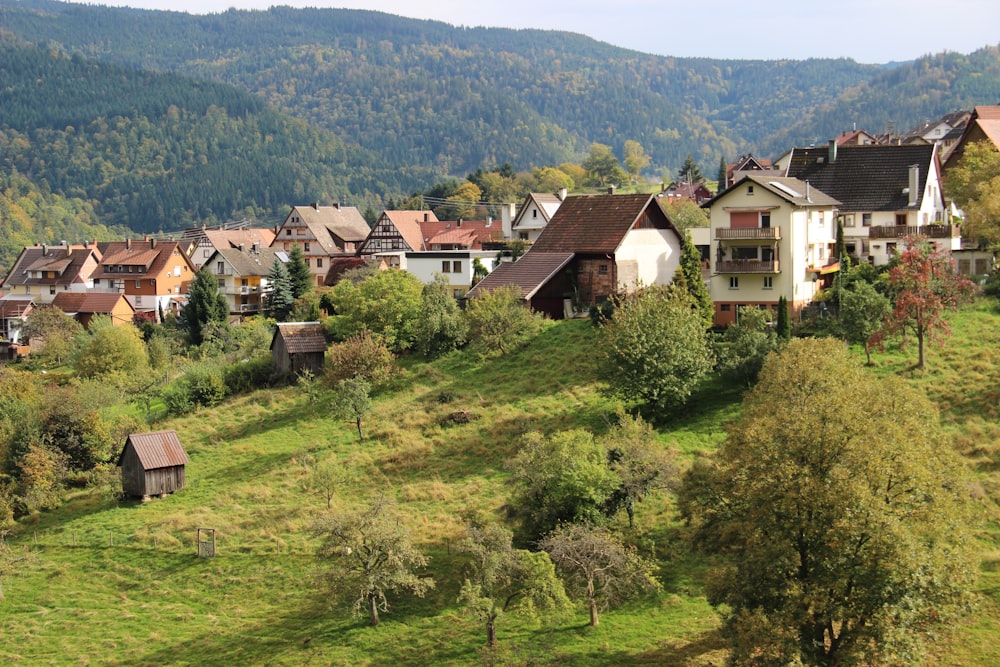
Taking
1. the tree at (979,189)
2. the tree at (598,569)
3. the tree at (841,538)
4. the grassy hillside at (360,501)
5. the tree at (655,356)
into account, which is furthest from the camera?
the tree at (979,189)

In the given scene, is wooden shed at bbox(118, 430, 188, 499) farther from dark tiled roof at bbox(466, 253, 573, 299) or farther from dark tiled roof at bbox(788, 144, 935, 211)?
dark tiled roof at bbox(788, 144, 935, 211)

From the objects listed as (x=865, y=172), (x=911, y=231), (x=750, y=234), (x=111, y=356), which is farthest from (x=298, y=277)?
(x=911, y=231)

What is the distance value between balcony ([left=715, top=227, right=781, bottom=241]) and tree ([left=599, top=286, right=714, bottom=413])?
8.48 meters

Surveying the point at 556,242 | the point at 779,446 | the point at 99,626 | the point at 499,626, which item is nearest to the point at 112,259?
the point at 556,242

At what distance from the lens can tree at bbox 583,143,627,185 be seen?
432ft

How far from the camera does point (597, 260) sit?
50.3 metres

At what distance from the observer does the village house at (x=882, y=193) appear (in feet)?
167

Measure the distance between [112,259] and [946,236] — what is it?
68.8m

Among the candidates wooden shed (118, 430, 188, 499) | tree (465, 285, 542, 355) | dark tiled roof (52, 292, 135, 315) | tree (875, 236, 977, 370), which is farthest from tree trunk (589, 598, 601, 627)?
dark tiled roof (52, 292, 135, 315)

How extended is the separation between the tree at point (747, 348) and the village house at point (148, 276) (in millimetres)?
58881

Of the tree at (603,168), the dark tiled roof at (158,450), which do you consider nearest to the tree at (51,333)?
the dark tiled roof at (158,450)

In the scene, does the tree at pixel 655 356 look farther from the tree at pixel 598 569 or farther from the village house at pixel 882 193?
the village house at pixel 882 193

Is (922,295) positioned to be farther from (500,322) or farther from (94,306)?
(94,306)

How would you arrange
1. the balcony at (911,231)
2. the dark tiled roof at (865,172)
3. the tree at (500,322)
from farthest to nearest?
the dark tiled roof at (865,172) → the balcony at (911,231) → the tree at (500,322)
